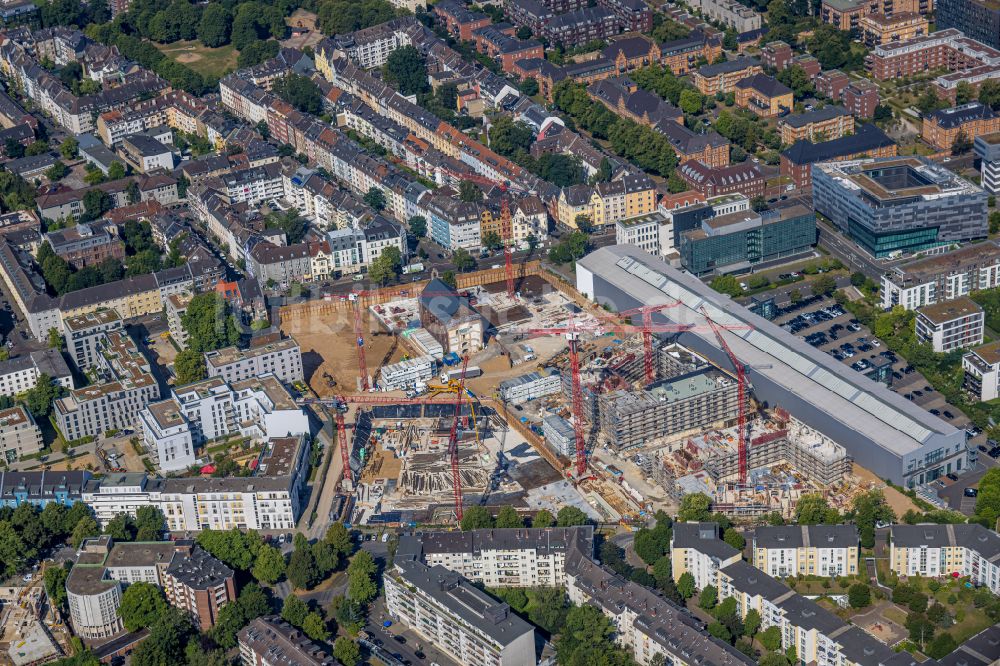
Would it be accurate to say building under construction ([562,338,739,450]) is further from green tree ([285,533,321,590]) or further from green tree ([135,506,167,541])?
green tree ([135,506,167,541])

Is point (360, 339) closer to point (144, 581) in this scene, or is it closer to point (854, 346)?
point (144, 581)

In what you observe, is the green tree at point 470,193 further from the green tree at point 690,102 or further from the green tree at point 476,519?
the green tree at point 476,519

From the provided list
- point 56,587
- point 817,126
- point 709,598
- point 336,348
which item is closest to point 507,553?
point 709,598

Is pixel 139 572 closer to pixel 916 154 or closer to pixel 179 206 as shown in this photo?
pixel 179 206

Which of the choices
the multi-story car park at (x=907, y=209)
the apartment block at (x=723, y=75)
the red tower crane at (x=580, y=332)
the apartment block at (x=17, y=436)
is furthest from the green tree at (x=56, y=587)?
the apartment block at (x=723, y=75)

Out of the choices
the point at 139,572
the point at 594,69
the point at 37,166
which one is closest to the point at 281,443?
the point at 139,572

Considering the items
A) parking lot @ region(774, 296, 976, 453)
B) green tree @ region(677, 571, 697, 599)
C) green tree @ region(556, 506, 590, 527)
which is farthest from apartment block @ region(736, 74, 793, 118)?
green tree @ region(677, 571, 697, 599)
